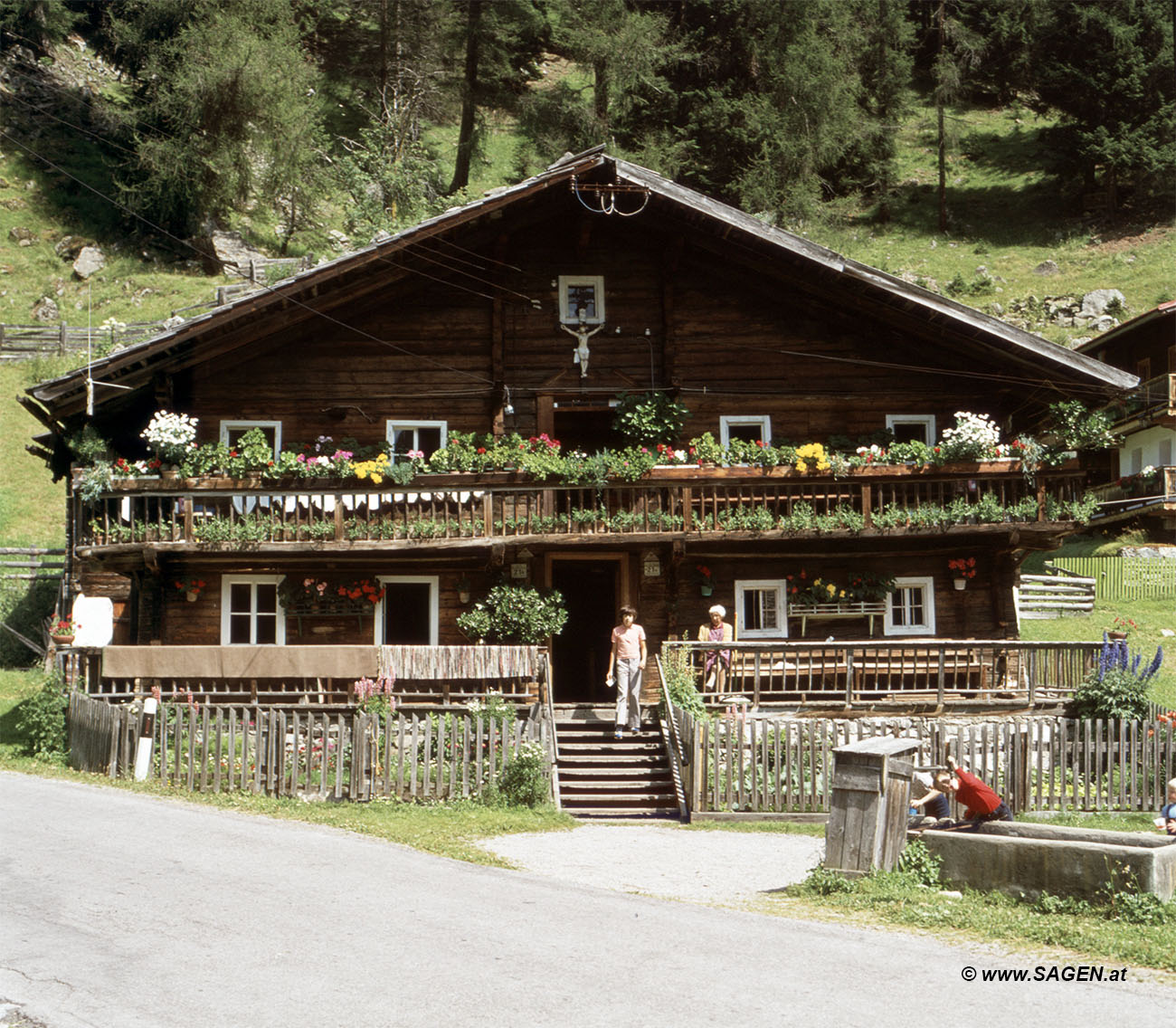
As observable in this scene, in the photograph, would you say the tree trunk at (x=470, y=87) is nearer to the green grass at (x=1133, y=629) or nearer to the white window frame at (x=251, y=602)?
the green grass at (x=1133, y=629)

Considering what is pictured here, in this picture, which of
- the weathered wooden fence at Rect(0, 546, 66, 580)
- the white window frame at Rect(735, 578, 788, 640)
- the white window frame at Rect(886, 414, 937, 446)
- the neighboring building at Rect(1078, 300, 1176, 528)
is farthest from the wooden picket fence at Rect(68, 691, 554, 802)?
the neighboring building at Rect(1078, 300, 1176, 528)

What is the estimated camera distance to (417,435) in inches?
1003

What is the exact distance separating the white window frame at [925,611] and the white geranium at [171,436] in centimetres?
1297

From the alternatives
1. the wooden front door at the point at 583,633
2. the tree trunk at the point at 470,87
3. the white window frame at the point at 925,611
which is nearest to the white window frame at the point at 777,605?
the white window frame at the point at 925,611

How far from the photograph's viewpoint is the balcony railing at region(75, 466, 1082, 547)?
23000 mm

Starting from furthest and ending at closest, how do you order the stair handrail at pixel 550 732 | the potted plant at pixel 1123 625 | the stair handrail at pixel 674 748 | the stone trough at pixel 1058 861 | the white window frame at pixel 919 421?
1. the potted plant at pixel 1123 625
2. the white window frame at pixel 919 421
3. the stair handrail at pixel 674 748
4. the stair handrail at pixel 550 732
5. the stone trough at pixel 1058 861

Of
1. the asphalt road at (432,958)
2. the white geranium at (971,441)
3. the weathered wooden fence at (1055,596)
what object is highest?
the white geranium at (971,441)

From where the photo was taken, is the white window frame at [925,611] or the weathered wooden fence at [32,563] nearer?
the white window frame at [925,611]

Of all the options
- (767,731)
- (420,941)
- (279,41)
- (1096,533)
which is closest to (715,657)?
(767,731)

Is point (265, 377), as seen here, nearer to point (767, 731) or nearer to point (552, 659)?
point (552, 659)

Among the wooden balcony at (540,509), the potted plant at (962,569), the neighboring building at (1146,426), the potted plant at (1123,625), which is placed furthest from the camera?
the neighboring building at (1146,426)

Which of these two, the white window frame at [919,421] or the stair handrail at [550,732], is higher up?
the white window frame at [919,421]

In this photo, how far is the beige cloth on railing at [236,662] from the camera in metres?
19.8

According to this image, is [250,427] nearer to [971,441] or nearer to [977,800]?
[971,441]
